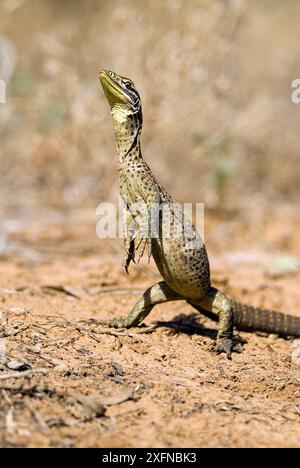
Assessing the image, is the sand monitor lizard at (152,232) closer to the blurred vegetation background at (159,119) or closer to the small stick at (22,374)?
the small stick at (22,374)

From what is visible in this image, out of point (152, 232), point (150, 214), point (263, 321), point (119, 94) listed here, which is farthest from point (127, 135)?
point (263, 321)

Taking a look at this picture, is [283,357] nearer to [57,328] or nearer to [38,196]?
[57,328]

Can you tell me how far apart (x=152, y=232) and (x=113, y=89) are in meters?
1.21

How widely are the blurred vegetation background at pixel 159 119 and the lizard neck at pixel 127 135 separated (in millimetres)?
4460

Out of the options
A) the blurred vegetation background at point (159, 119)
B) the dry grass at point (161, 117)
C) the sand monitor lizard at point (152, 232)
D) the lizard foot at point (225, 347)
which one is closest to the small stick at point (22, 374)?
the sand monitor lizard at point (152, 232)

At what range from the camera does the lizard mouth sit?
16.3 feet

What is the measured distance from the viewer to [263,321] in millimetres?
5898

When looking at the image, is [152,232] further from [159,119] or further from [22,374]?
[159,119]

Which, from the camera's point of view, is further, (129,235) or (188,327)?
(188,327)

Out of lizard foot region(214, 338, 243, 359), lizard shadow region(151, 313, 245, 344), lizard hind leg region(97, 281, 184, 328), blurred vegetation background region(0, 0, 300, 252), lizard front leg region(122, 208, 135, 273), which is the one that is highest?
blurred vegetation background region(0, 0, 300, 252)

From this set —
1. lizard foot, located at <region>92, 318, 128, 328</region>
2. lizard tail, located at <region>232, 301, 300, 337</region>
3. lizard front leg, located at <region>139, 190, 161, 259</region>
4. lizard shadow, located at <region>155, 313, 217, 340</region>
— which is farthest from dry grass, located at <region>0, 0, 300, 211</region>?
lizard front leg, located at <region>139, 190, 161, 259</region>

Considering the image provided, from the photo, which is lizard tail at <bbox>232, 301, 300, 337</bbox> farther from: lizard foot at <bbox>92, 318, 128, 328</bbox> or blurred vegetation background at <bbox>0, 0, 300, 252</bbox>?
blurred vegetation background at <bbox>0, 0, 300, 252</bbox>

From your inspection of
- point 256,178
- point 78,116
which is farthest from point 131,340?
point 256,178

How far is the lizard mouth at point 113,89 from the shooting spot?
16.3ft
